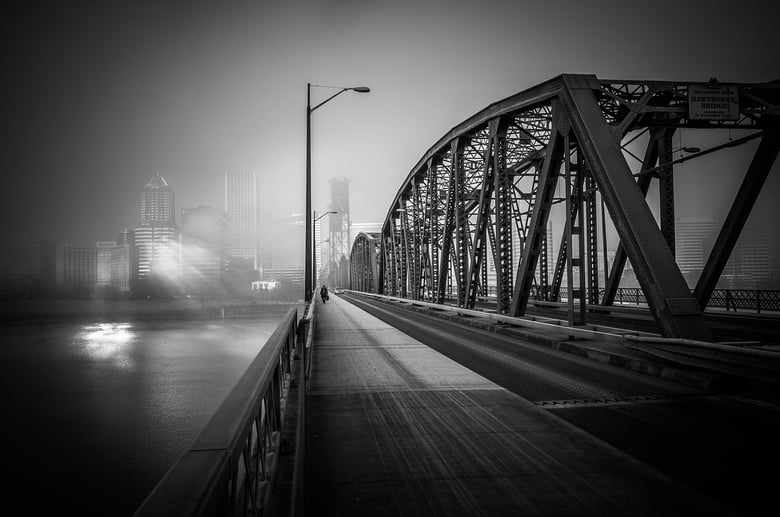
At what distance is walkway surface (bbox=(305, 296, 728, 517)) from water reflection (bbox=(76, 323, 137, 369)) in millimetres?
91875

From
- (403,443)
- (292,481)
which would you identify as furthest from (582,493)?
(292,481)

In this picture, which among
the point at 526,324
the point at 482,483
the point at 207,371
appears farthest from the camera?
the point at 207,371

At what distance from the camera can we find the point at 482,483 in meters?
3.59

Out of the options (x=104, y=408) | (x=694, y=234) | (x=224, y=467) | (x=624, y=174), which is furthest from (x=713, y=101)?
(x=694, y=234)

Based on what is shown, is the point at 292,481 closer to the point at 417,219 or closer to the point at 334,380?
the point at 334,380

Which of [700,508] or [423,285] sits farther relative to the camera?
[423,285]

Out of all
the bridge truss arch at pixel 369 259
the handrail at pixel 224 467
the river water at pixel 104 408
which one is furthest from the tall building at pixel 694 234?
the handrail at pixel 224 467

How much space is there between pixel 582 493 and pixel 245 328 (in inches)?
6200

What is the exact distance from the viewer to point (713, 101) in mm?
11547

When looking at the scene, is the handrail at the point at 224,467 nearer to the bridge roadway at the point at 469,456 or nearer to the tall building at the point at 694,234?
the bridge roadway at the point at 469,456

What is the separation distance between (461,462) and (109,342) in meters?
142

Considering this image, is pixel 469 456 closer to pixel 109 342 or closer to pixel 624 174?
pixel 624 174

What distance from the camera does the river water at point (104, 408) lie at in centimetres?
3105

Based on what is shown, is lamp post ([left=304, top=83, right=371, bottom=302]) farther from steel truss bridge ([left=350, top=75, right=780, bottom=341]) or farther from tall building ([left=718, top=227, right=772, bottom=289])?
tall building ([left=718, top=227, right=772, bottom=289])
